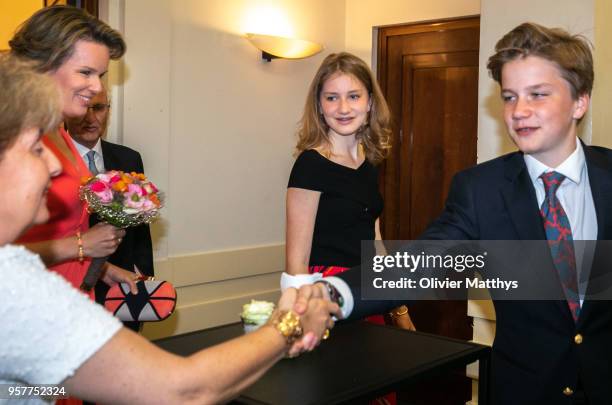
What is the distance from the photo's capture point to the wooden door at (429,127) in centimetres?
511

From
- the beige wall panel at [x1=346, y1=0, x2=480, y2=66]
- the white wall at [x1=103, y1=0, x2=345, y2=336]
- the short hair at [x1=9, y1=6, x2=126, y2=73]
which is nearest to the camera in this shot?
the short hair at [x1=9, y1=6, x2=126, y2=73]

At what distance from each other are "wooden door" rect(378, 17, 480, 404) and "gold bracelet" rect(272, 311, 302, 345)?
3.48m

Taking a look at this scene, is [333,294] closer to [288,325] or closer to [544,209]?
[288,325]

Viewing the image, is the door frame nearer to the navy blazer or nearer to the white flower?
the navy blazer

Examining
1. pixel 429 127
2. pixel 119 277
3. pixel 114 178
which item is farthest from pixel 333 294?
pixel 429 127

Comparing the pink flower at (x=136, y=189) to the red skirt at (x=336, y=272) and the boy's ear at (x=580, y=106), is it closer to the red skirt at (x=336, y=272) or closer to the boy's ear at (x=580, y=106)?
the red skirt at (x=336, y=272)

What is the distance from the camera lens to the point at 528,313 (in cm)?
199

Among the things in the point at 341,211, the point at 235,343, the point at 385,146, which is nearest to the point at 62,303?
the point at 235,343

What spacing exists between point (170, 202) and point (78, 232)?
2.00 m

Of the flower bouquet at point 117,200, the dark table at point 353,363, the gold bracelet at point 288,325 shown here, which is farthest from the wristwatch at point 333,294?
the flower bouquet at point 117,200

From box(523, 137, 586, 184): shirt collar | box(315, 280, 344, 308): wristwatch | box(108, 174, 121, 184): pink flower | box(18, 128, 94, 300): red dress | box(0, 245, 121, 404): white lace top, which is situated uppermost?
box(523, 137, 586, 184): shirt collar

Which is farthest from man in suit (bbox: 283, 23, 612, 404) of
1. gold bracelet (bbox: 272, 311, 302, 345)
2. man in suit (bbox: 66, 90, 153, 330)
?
man in suit (bbox: 66, 90, 153, 330)

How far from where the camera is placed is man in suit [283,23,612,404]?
1938 millimetres

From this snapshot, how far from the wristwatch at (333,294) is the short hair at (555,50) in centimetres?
88
